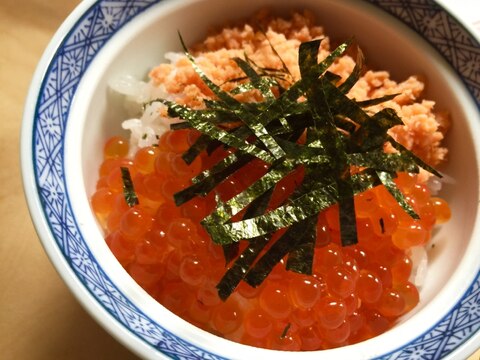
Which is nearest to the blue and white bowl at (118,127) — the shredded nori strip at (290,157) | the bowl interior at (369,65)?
the bowl interior at (369,65)

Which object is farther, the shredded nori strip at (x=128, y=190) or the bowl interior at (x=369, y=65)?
the shredded nori strip at (x=128, y=190)

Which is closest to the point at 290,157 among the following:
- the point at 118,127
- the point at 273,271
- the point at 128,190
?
the point at 273,271

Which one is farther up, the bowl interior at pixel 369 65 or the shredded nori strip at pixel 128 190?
the bowl interior at pixel 369 65

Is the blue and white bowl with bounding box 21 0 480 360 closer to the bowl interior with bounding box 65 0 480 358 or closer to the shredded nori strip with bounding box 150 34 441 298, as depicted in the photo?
the bowl interior with bounding box 65 0 480 358

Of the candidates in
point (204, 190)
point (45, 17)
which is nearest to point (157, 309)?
point (204, 190)

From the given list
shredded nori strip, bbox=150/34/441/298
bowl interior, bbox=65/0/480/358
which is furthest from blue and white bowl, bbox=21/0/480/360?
shredded nori strip, bbox=150/34/441/298

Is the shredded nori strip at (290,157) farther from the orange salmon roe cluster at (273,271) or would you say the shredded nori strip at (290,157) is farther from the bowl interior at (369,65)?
the bowl interior at (369,65)

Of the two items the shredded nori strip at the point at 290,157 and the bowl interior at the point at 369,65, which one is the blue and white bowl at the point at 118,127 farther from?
the shredded nori strip at the point at 290,157

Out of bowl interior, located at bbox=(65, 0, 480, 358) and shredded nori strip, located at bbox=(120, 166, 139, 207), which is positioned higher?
bowl interior, located at bbox=(65, 0, 480, 358)
